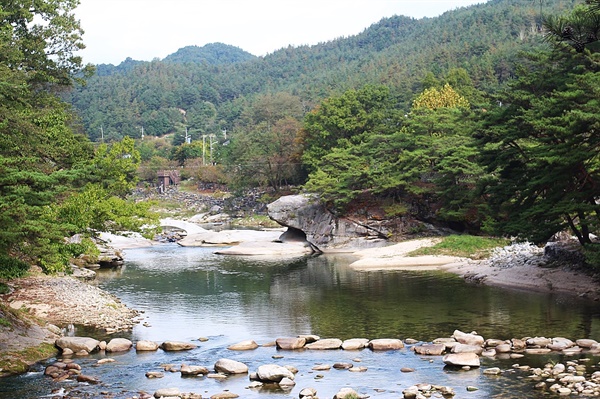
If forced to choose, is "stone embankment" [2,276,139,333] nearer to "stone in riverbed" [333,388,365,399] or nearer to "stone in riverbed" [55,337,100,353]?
"stone in riverbed" [55,337,100,353]

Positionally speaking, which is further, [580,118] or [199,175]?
[199,175]

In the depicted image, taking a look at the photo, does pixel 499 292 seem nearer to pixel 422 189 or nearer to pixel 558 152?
pixel 558 152

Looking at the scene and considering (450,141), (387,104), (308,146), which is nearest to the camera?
(450,141)

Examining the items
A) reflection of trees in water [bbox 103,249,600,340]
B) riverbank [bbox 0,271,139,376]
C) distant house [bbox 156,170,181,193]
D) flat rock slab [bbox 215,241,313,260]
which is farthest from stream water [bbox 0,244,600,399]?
distant house [bbox 156,170,181,193]

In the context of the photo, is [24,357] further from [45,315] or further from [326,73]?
[326,73]

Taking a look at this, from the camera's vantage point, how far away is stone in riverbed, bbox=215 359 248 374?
61.7 feet

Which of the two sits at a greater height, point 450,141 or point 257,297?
point 450,141

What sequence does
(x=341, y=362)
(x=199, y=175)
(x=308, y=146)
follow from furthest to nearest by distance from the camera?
1. (x=199, y=175)
2. (x=308, y=146)
3. (x=341, y=362)

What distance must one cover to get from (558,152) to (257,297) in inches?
564

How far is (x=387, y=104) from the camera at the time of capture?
68.3 metres

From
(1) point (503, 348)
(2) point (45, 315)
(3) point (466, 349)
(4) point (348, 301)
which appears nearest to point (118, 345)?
(2) point (45, 315)

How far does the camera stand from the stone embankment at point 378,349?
1644cm

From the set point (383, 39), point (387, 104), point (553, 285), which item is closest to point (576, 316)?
point (553, 285)

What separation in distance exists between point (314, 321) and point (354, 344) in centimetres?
472
